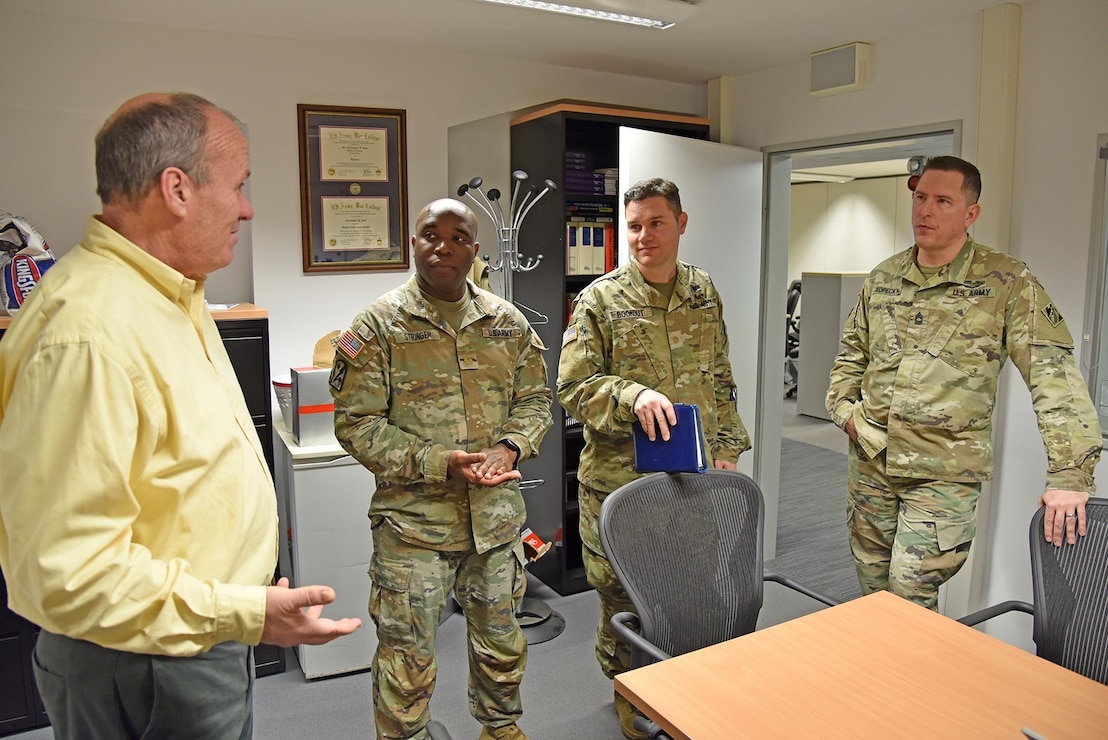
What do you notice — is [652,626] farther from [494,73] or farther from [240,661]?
[494,73]

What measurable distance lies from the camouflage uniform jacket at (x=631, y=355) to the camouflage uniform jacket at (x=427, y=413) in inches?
11.6

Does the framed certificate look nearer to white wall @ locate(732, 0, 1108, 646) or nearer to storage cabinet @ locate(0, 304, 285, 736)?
storage cabinet @ locate(0, 304, 285, 736)

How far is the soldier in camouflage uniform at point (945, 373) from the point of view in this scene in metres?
2.34

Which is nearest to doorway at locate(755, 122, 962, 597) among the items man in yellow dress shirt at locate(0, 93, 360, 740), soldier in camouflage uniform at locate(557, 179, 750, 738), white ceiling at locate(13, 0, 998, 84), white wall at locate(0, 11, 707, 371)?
white ceiling at locate(13, 0, 998, 84)

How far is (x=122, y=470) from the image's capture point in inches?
44.0

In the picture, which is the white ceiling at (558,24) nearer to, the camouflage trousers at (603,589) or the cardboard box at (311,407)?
the cardboard box at (311,407)

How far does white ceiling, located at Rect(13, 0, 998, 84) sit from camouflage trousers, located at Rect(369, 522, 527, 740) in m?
1.97

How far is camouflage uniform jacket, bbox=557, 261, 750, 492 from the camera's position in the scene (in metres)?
2.56

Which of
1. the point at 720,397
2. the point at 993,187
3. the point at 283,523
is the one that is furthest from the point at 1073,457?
the point at 283,523

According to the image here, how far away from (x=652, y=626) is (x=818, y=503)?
3.62 m

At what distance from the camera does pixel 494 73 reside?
3775 mm

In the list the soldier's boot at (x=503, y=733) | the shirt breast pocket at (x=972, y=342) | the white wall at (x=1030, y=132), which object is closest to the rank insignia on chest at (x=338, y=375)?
the soldier's boot at (x=503, y=733)

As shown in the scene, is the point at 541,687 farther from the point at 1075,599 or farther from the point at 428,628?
the point at 1075,599

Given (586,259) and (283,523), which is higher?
(586,259)
